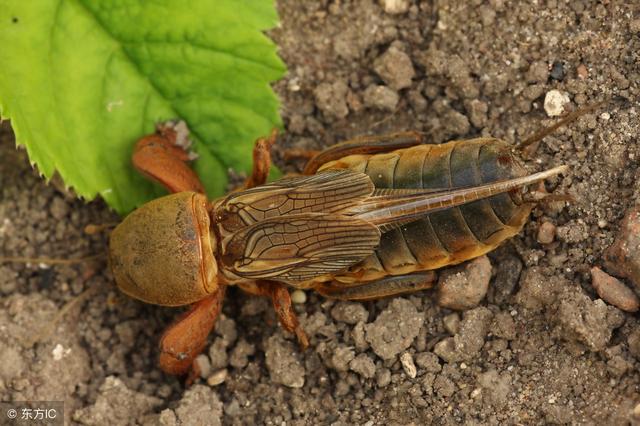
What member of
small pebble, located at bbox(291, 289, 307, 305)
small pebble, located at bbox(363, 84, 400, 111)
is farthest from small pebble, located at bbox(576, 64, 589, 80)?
small pebble, located at bbox(291, 289, 307, 305)

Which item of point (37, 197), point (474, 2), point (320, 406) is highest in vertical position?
point (474, 2)

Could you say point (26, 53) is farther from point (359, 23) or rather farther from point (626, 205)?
point (626, 205)

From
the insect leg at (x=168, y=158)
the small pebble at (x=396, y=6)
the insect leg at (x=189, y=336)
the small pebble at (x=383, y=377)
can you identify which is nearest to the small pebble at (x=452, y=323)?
the small pebble at (x=383, y=377)

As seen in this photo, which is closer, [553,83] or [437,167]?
[437,167]

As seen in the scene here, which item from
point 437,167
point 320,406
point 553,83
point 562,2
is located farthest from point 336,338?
point 562,2

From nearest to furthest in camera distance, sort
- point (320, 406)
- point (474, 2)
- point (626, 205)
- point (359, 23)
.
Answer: point (626, 205) → point (320, 406) → point (474, 2) → point (359, 23)

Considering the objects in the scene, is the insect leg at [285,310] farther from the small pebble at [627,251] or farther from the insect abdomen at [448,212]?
the small pebble at [627,251]
